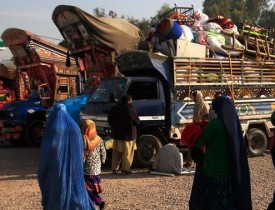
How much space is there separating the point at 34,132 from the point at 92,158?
30.0ft

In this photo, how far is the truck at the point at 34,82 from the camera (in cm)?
1456

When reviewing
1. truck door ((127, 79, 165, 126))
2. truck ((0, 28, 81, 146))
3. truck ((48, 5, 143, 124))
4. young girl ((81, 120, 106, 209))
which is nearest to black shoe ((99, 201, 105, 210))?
young girl ((81, 120, 106, 209))

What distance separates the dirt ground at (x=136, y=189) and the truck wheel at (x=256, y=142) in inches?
29.9

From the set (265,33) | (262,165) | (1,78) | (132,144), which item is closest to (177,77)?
(132,144)

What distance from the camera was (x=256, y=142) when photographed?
38.1 feet

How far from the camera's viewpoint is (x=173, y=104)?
1034 cm

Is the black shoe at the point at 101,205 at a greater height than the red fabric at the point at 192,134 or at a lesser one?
lesser

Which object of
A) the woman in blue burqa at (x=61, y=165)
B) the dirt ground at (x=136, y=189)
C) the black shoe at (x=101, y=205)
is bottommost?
the dirt ground at (x=136, y=189)

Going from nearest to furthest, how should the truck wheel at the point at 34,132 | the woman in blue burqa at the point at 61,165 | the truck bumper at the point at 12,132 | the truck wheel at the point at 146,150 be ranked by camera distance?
the woman in blue burqa at the point at 61,165 < the truck wheel at the point at 146,150 < the truck bumper at the point at 12,132 < the truck wheel at the point at 34,132

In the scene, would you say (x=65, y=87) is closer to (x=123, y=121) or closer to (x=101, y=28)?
(x=101, y=28)

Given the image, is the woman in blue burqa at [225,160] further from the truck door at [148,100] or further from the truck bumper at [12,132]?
the truck bumper at [12,132]

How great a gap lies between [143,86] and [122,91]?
56 centimetres

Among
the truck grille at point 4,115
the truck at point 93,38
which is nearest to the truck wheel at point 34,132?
the truck grille at point 4,115

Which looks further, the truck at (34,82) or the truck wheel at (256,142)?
the truck at (34,82)
